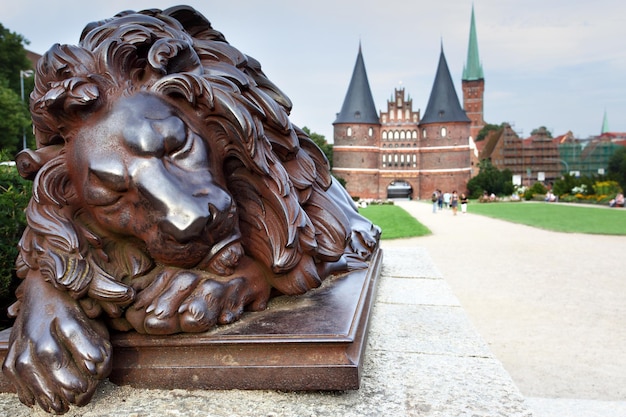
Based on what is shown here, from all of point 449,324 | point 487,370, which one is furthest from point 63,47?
point 449,324

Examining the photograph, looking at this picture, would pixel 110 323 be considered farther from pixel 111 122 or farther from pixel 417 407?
pixel 417 407

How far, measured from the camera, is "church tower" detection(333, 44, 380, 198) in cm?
4275

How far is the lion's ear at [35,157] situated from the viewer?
1164mm

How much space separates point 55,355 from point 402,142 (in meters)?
46.0

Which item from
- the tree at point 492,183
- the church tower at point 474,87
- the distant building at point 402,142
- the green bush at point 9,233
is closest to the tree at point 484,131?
the church tower at point 474,87

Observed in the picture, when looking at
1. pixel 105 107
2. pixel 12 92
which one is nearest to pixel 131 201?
pixel 105 107

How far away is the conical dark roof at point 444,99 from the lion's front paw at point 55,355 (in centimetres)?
4316

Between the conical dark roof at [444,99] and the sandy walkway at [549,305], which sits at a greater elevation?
the conical dark roof at [444,99]

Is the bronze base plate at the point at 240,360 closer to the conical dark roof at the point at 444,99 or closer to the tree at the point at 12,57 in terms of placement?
the tree at the point at 12,57

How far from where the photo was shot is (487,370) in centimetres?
129

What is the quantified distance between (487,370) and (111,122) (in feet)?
3.43

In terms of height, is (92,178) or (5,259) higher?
(92,178)

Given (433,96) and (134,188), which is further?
(433,96)

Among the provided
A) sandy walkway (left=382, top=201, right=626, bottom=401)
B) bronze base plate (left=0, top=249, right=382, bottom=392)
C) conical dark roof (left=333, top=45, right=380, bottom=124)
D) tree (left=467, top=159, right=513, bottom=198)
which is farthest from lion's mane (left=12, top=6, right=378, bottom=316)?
conical dark roof (left=333, top=45, right=380, bottom=124)
